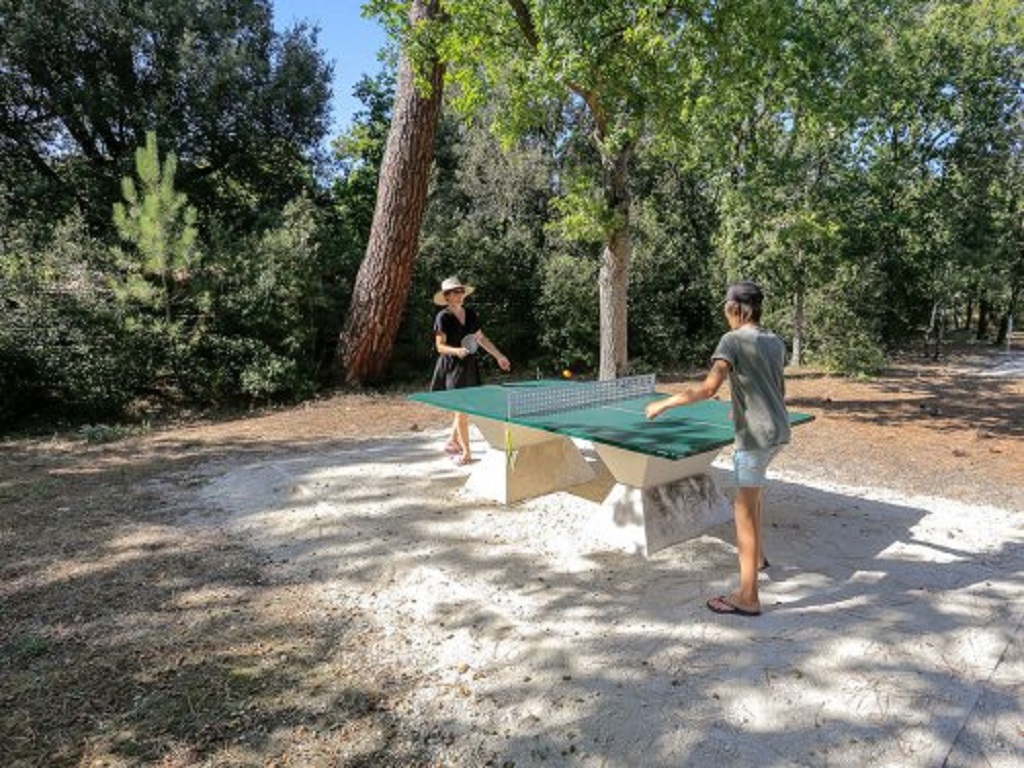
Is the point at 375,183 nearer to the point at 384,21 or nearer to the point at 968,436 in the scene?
the point at 384,21

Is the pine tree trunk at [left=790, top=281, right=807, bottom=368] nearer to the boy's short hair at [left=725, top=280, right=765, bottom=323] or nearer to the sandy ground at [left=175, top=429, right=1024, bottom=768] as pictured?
the sandy ground at [left=175, top=429, right=1024, bottom=768]

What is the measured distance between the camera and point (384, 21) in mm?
8672

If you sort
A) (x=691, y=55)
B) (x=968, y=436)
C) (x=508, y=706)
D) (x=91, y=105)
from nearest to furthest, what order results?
(x=508, y=706), (x=691, y=55), (x=968, y=436), (x=91, y=105)

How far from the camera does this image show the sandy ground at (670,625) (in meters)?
2.64

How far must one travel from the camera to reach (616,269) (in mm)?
8773

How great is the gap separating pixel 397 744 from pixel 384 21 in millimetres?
8671

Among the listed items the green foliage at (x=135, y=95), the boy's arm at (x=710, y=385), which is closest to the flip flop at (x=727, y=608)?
the boy's arm at (x=710, y=385)

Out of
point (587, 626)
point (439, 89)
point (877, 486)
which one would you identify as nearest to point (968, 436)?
point (877, 486)

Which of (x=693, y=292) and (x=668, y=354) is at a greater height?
(x=693, y=292)

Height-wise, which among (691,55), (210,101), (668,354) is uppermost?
(210,101)

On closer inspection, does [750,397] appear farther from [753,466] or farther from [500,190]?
[500,190]

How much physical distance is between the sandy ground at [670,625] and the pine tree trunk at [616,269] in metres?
3.66

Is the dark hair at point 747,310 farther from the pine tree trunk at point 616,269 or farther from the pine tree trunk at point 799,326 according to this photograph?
the pine tree trunk at point 799,326

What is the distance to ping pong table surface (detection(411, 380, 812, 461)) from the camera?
148 inches
